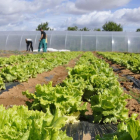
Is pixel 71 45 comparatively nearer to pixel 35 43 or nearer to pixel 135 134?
pixel 35 43

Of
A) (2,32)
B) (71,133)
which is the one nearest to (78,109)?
(71,133)

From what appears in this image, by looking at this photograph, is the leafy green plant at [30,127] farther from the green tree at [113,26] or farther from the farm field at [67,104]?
the green tree at [113,26]

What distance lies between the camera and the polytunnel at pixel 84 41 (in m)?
29.7

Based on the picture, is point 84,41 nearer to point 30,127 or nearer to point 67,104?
point 67,104

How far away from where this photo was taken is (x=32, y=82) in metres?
6.89

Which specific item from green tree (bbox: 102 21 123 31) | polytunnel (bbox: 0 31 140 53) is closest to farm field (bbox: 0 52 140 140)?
polytunnel (bbox: 0 31 140 53)

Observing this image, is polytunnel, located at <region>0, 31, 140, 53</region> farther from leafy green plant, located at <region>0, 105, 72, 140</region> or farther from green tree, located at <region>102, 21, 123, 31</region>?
green tree, located at <region>102, 21, 123, 31</region>

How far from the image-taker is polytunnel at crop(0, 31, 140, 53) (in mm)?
29719

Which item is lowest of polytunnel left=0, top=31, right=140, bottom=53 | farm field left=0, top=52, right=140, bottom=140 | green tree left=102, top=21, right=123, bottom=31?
farm field left=0, top=52, right=140, bottom=140

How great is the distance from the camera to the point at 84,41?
30.6 metres

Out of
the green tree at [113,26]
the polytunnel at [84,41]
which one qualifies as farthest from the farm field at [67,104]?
the green tree at [113,26]

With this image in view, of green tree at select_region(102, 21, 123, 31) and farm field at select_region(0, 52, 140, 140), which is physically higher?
green tree at select_region(102, 21, 123, 31)

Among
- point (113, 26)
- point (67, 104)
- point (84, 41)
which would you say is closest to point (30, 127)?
point (67, 104)

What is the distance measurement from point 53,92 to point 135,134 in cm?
229
